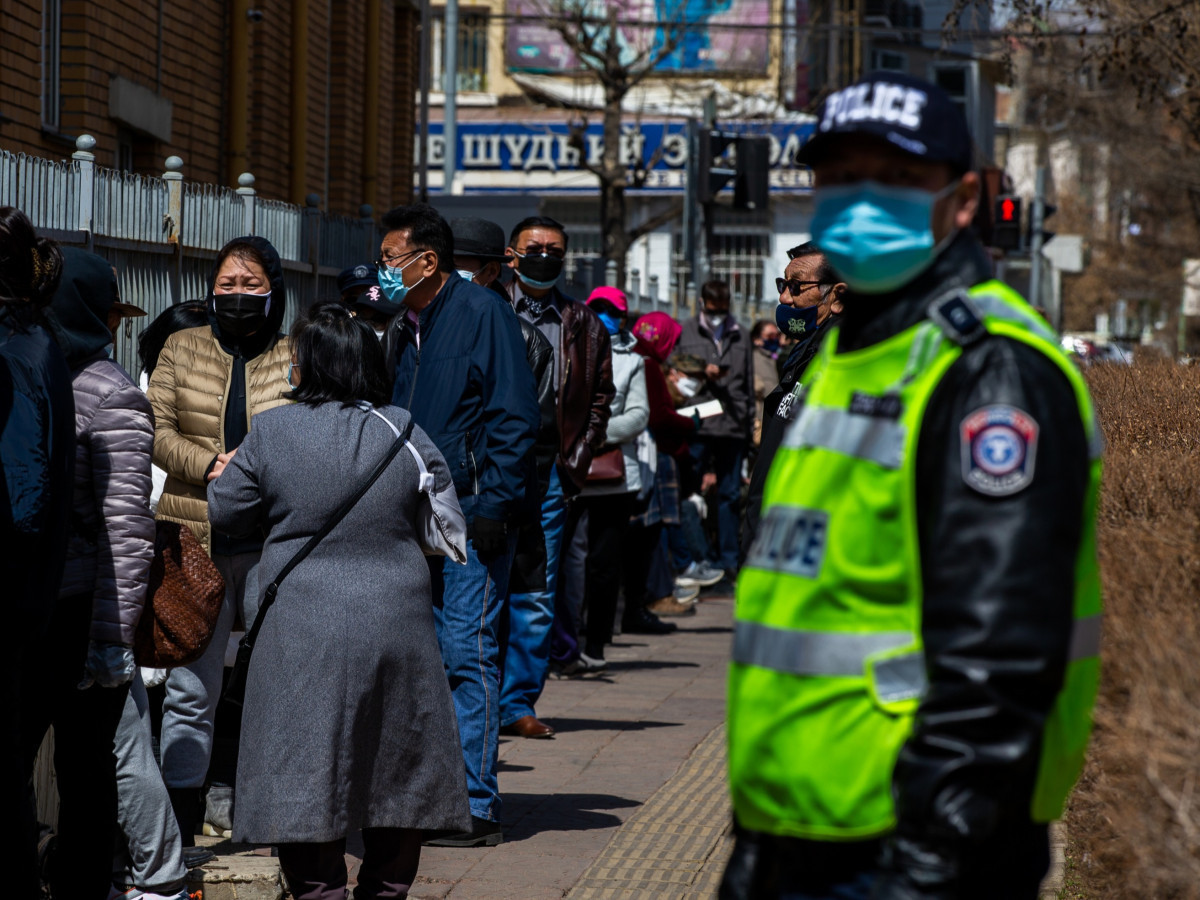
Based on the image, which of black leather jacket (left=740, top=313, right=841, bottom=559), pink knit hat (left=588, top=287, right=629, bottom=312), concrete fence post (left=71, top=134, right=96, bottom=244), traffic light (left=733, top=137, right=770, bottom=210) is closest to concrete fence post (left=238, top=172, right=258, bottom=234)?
concrete fence post (left=71, top=134, right=96, bottom=244)

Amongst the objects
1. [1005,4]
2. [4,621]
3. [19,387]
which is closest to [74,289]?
[19,387]

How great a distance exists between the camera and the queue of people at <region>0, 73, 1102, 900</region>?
2174 millimetres

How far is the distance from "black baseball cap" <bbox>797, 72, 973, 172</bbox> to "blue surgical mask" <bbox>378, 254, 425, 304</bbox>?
3.55 m

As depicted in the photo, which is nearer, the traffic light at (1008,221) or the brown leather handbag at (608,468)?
the brown leather handbag at (608,468)

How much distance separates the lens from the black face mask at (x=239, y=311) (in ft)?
19.0

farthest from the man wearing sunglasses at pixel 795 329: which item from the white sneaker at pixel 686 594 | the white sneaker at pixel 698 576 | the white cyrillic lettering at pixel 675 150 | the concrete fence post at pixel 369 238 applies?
the white cyrillic lettering at pixel 675 150

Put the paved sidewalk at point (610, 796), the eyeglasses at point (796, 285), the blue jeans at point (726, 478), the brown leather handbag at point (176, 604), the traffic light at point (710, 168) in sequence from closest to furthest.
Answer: the brown leather handbag at point (176, 604) < the paved sidewalk at point (610, 796) < the eyeglasses at point (796, 285) < the blue jeans at point (726, 478) < the traffic light at point (710, 168)

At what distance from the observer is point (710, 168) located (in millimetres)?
15617

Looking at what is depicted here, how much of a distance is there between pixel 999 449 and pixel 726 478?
36.2 ft

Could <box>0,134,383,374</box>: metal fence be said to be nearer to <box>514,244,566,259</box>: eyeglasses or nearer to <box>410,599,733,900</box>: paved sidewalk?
Result: <box>514,244,566,259</box>: eyeglasses

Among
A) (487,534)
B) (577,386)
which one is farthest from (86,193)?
(487,534)

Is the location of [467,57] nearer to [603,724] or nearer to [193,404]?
[603,724]

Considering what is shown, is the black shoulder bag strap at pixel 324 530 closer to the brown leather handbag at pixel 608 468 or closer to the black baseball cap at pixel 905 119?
the black baseball cap at pixel 905 119

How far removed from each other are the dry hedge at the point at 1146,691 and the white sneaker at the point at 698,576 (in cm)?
852
